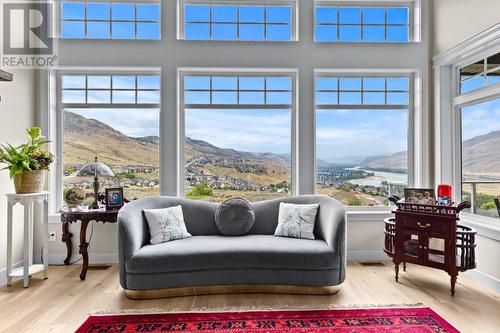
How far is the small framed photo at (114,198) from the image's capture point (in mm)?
3307

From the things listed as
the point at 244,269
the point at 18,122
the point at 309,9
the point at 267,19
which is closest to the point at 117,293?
the point at 244,269

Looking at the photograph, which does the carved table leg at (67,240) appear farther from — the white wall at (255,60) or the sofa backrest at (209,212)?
the sofa backrest at (209,212)

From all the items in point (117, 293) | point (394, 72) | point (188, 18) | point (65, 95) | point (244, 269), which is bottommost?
point (117, 293)

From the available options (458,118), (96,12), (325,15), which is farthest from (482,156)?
(96,12)

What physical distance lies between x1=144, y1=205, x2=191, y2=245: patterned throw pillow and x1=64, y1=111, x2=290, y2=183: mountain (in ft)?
2.91

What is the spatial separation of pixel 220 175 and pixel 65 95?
230 centimetres

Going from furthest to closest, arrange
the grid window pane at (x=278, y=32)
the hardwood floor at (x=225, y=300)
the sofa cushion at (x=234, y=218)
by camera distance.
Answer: the grid window pane at (x=278, y=32)
the sofa cushion at (x=234, y=218)
the hardwood floor at (x=225, y=300)

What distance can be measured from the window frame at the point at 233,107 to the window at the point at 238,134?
0.7 inches

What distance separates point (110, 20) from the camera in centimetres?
383

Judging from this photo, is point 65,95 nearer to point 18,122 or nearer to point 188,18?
point 18,122

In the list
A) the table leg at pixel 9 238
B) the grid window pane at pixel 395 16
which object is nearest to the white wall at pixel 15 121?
the table leg at pixel 9 238

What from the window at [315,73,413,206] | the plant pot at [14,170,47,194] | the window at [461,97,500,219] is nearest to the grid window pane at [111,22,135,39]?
the plant pot at [14,170,47,194]

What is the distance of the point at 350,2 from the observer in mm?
3953

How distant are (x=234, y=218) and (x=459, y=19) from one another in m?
3.45
